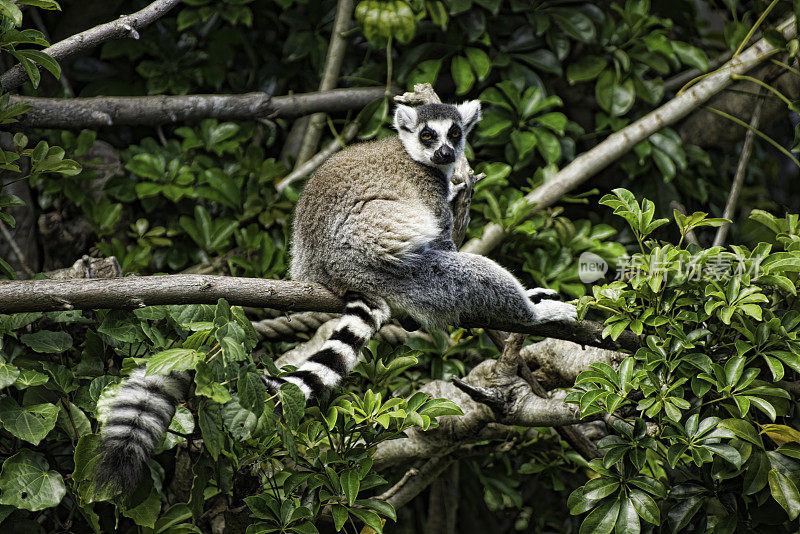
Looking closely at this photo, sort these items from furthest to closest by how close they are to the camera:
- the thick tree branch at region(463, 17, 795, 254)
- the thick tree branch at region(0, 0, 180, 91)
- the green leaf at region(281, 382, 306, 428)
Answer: the thick tree branch at region(463, 17, 795, 254)
the thick tree branch at region(0, 0, 180, 91)
the green leaf at region(281, 382, 306, 428)

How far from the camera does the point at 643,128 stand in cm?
367

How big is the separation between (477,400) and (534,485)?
1830 millimetres

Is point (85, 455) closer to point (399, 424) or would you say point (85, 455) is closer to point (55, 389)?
point (55, 389)

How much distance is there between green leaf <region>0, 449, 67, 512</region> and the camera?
1898 millimetres

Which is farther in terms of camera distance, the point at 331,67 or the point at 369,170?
the point at 331,67

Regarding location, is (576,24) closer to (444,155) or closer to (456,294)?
(444,155)

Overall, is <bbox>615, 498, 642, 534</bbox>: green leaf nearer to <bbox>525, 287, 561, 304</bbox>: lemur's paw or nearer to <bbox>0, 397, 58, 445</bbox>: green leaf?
<bbox>525, 287, 561, 304</bbox>: lemur's paw

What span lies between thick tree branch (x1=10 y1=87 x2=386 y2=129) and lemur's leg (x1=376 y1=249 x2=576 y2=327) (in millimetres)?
1566

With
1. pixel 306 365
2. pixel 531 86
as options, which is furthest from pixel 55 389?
pixel 531 86

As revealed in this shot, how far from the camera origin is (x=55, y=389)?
2092 millimetres

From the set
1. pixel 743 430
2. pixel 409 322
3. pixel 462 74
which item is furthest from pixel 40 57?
pixel 743 430

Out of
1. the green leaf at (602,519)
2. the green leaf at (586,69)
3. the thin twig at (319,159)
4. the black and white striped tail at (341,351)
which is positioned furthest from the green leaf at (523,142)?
the green leaf at (602,519)

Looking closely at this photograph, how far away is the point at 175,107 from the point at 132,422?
86.9 inches

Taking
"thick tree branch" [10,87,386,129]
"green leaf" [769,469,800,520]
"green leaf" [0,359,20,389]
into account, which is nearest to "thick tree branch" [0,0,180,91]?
"thick tree branch" [10,87,386,129]
